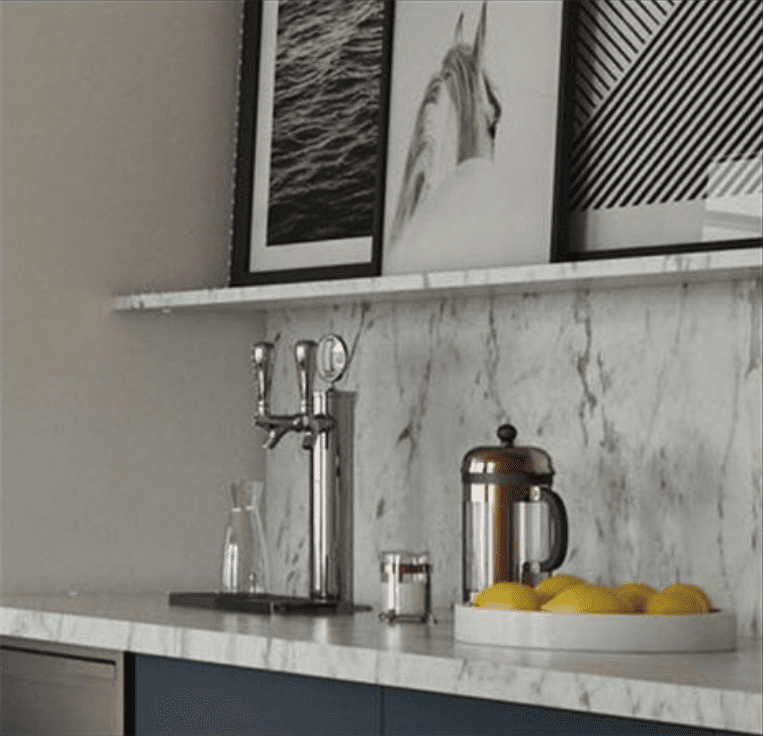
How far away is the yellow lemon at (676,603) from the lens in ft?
8.49

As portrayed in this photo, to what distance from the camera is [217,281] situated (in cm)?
373

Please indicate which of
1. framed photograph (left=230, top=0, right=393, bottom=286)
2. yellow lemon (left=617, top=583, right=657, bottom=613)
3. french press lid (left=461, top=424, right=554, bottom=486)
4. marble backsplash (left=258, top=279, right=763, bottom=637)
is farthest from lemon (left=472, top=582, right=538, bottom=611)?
framed photograph (left=230, top=0, right=393, bottom=286)

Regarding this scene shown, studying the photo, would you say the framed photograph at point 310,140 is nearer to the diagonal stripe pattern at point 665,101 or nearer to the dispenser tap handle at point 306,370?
the dispenser tap handle at point 306,370

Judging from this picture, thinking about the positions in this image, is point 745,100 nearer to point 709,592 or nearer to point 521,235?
point 521,235

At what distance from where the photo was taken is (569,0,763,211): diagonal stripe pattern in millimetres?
2889

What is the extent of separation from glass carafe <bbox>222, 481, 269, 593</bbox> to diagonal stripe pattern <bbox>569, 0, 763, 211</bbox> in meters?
0.77

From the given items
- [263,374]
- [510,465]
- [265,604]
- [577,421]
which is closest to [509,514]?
[510,465]

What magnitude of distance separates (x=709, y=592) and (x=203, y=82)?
1.44 metres

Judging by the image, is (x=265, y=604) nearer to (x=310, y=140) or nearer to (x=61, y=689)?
(x=61, y=689)

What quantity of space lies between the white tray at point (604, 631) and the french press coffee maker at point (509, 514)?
340 millimetres

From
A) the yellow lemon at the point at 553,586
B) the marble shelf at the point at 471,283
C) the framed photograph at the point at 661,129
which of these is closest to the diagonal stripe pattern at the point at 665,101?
the framed photograph at the point at 661,129

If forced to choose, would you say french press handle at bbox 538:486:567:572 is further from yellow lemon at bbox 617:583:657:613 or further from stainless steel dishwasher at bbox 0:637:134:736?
stainless steel dishwasher at bbox 0:637:134:736

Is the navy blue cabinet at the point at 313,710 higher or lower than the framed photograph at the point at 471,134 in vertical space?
lower

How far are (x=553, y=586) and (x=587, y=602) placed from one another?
17 centimetres
